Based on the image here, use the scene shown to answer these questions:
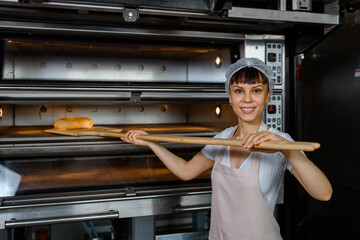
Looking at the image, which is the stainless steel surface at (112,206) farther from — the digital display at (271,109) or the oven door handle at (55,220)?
the digital display at (271,109)

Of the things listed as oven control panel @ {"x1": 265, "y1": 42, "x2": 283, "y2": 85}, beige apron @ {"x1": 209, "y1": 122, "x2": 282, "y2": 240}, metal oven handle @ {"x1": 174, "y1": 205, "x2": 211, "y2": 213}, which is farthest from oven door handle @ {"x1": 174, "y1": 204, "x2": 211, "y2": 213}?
oven control panel @ {"x1": 265, "y1": 42, "x2": 283, "y2": 85}

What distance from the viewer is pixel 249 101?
140 cm

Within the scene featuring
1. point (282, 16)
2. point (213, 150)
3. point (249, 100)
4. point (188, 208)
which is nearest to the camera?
point (249, 100)

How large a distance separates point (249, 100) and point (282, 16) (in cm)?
63

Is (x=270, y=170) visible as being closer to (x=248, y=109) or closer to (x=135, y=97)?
(x=248, y=109)

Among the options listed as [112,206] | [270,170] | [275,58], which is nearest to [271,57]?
[275,58]

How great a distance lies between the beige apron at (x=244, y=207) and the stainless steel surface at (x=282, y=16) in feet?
1.87

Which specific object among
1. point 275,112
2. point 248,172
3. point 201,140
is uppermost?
point 275,112

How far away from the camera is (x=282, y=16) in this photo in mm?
1769

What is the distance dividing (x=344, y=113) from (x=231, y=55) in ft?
3.76

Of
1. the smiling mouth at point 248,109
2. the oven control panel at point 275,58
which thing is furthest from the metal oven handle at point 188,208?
the oven control panel at point 275,58

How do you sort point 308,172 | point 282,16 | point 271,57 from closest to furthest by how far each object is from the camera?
point 308,172 < point 282,16 < point 271,57

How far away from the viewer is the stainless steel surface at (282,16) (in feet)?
5.54

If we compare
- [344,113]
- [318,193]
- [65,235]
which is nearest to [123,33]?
[318,193]
